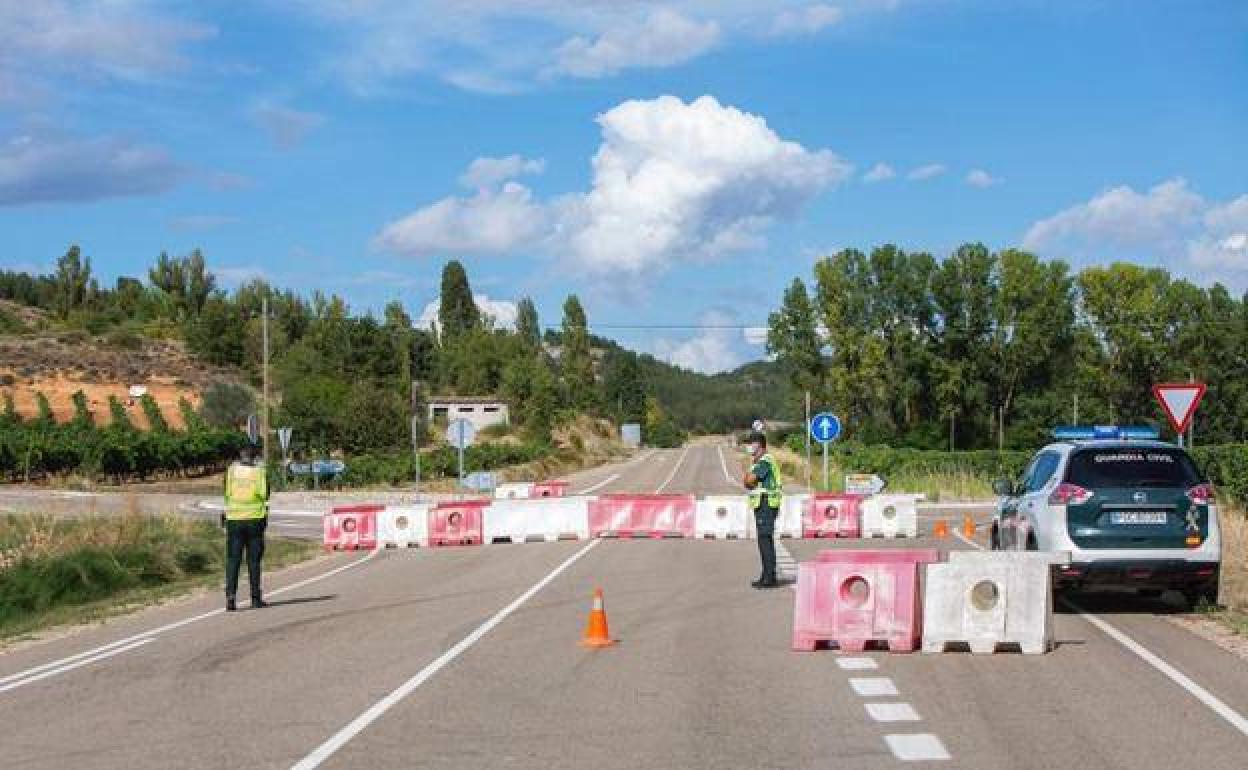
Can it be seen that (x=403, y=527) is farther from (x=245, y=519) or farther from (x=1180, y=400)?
(x=1180, y=400)

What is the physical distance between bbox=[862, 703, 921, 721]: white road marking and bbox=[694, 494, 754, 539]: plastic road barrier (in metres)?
20.2

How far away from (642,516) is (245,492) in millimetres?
14062

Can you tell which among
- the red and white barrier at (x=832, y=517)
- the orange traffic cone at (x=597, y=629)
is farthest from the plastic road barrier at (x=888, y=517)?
the orange traffic cone at (x=597, y=629)

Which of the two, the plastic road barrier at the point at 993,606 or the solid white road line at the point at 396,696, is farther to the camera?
the plastic road barrier at the point at 993,606

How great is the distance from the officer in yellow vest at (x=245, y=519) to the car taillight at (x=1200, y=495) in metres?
10.3

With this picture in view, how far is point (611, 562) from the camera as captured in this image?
77.2 ft

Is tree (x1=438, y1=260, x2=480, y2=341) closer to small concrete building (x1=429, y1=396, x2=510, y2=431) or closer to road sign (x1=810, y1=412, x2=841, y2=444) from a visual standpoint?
small concrete building (x1=429, y1=396, x2=510, y2=431)

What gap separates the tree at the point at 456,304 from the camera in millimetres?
160500

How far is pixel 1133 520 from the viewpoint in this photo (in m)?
15.1

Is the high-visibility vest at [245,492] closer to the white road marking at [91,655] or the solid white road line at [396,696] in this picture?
the white road marking at [91,655]

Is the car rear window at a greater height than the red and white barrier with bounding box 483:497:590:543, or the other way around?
the car rear window

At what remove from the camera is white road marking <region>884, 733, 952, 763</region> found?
27.0ft

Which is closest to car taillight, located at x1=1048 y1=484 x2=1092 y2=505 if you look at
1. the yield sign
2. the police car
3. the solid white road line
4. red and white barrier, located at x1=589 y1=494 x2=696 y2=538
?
the police car

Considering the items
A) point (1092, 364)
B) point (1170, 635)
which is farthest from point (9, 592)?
point (1092, 364)
